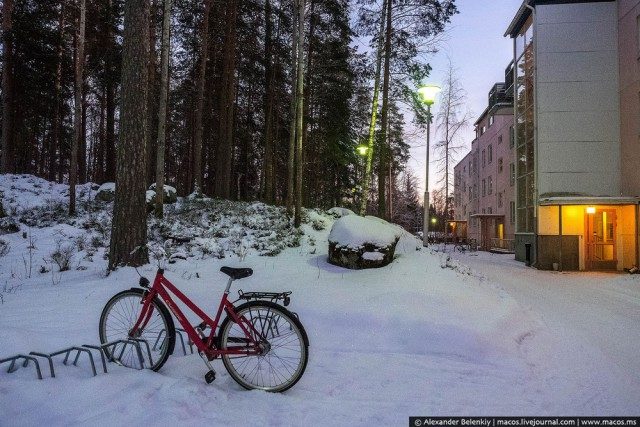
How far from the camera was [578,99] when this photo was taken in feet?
55.4

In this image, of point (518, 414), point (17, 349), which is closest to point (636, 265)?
point (518, 414)

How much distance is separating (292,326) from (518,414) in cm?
210

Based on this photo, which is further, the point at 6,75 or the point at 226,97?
the point at 226,97

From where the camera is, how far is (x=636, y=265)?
50.1 feet

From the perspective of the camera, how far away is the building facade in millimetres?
16156

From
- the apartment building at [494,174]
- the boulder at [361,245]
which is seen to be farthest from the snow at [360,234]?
the apartment building at [494,174]

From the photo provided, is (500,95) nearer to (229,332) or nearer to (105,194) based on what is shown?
(105,194)

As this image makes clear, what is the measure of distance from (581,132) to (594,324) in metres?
12.9

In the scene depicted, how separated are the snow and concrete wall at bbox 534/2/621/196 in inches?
439

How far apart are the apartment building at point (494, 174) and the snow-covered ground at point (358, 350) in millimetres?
20249

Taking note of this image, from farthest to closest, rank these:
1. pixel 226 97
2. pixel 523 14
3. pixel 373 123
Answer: pixel 226 97, pixel 523 14, pixel 373 123

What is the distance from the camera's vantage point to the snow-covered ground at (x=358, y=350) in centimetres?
305

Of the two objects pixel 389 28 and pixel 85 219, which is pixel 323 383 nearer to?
pixel 85 219

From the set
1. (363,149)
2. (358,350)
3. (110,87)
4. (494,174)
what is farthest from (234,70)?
(494,174)
